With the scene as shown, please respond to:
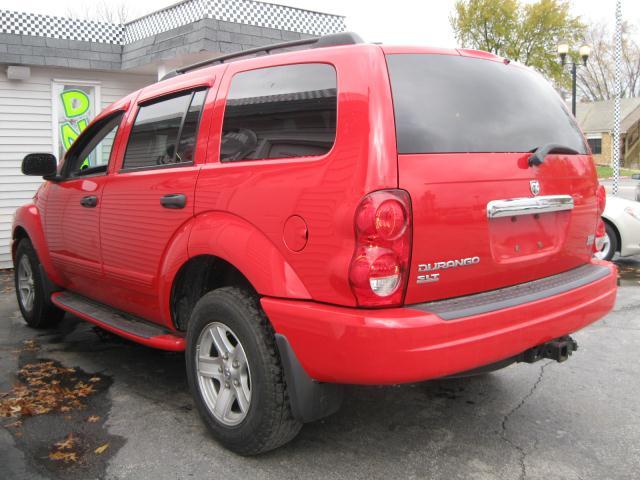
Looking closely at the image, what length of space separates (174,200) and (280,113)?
0.81 metres

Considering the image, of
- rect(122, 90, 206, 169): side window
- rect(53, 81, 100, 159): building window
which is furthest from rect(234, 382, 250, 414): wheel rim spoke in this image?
rect(53, 81, 100, 159): building window

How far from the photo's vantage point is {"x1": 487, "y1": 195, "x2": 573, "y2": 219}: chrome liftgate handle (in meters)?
2.69

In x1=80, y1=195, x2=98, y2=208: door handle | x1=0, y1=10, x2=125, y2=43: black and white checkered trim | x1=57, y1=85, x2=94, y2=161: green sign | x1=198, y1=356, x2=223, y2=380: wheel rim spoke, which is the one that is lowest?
x1=198, y1=356, x2=223, y2=380: wheel rim spoke

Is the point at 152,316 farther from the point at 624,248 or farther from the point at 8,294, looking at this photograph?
the point at 624,248

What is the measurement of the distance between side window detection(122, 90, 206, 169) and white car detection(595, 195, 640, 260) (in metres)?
6.39

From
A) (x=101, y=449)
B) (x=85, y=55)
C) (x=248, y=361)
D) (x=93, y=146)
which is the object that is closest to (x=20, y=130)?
(x=85, y=55)

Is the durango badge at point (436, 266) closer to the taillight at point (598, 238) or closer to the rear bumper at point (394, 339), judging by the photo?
the rear bumper at point (394, 339)

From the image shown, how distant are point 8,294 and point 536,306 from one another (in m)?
6.45

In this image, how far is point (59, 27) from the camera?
916cm

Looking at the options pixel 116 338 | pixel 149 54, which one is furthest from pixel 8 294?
pixel 149 54

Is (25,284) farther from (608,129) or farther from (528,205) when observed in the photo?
(608,129)

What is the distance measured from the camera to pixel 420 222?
2.48m

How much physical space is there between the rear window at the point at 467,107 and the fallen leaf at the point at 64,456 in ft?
7.01

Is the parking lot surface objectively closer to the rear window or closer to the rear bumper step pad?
the rear bumper step pad
